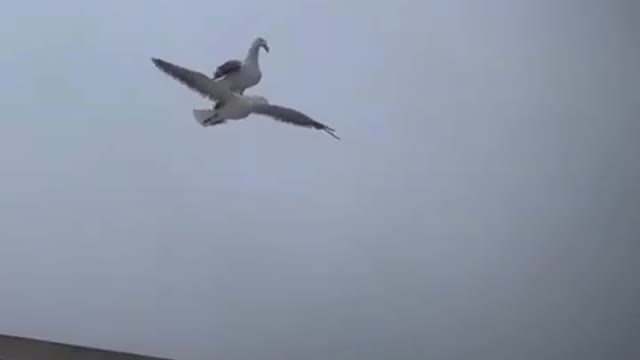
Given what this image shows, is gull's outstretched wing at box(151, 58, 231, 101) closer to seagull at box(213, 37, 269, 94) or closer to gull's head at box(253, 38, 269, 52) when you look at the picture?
seagull at box(213, 37, 269, 94)

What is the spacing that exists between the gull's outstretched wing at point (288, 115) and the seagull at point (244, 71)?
0.18 ft

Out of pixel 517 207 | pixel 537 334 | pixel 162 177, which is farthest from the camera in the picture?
pixel 537 334

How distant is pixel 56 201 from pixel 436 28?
2.89ft

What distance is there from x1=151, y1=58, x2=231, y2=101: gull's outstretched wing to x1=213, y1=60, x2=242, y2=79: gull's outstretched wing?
0.06 feet

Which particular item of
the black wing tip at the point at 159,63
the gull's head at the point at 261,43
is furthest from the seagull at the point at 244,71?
the black wing tip at the point at 159,63

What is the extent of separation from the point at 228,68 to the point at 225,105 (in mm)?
81

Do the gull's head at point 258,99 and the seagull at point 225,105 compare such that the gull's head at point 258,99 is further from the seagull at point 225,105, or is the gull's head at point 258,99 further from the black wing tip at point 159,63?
the black wing tip at point 159,63

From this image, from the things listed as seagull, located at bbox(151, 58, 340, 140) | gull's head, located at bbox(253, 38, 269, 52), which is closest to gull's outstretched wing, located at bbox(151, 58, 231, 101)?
seagull, located at bbox(151, 58, 340, 140)

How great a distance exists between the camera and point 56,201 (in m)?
1.71

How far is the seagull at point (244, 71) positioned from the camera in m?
1.56

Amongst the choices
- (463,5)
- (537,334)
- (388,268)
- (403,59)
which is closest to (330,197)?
(388,268)

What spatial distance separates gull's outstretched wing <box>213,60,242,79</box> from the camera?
158cm

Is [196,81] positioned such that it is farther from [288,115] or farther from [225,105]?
[288,115]

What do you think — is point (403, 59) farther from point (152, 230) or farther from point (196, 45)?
point (152, 230)
